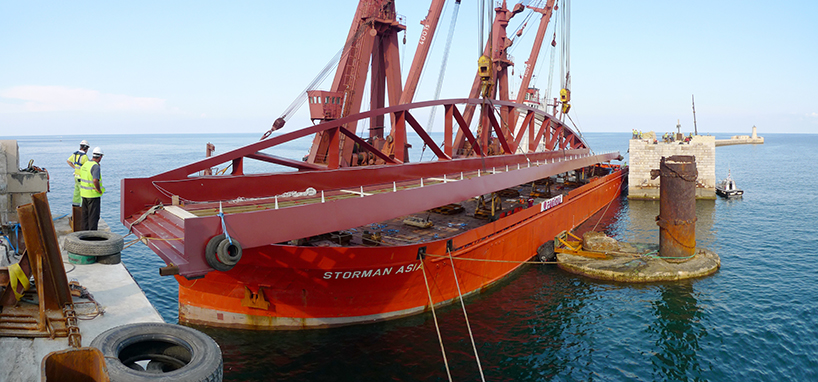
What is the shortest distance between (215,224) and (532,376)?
33.3 feet

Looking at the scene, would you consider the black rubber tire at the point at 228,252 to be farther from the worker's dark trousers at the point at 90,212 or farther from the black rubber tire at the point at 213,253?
the worker's dark trousers at the point at 90,212

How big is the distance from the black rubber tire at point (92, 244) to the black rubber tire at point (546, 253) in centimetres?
1874

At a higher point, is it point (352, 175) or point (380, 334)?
point (352, 175)

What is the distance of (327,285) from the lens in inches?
576

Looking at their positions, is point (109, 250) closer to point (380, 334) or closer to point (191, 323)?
point (191, 323)

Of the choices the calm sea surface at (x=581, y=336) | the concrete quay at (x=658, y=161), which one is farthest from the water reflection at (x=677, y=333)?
the concrete quay at (x=658, y=161)

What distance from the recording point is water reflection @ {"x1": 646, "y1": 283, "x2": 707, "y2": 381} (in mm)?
14305

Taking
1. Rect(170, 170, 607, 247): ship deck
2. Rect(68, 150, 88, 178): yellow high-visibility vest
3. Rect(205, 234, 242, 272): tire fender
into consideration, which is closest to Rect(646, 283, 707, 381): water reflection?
Rect(170, 170, 607, 247): ship deck

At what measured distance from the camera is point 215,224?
9203 millimetres

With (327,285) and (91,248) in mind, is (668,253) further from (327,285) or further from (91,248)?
(91,248)

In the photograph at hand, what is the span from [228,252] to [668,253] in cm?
2097

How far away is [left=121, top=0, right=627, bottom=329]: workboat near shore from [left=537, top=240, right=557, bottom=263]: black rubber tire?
11 centimetres

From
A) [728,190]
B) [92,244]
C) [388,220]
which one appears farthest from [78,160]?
[728,190]

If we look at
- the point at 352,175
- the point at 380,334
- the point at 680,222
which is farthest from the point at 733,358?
the point at 352,175
